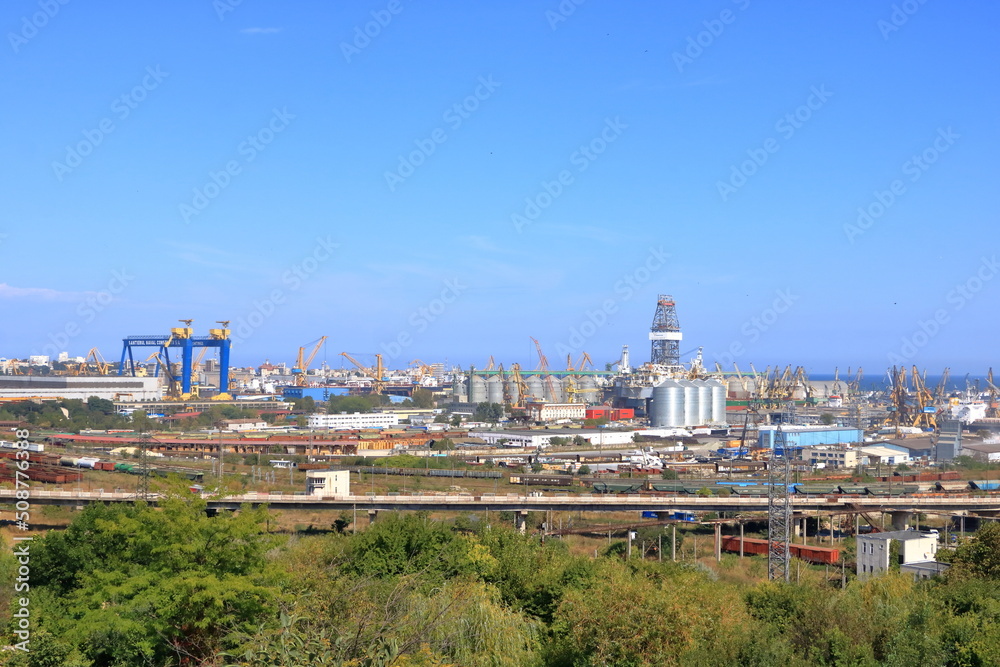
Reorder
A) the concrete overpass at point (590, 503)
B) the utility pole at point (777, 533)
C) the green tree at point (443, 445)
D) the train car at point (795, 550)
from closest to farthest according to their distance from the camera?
1. the utility pole at point (777, 533)
2. the train car at point (795, 550)
3. the concrete overpass at point (590, 503)
4. the green tree at point (443, 445)

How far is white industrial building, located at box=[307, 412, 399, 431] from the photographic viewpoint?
44312mm

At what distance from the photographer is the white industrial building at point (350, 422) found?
145 ft

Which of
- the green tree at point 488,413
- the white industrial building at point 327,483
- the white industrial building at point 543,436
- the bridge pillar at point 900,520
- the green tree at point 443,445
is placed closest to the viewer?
the bridge pillar at point 900,520

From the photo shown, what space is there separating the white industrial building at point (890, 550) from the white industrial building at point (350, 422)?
3071 cm

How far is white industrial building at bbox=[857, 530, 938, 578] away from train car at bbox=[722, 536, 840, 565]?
4.06 feet

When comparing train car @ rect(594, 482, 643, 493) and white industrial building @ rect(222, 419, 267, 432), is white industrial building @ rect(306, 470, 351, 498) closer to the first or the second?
train car @ rect(594, 482, 643, 493)

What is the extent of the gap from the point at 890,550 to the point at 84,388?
4898 cm

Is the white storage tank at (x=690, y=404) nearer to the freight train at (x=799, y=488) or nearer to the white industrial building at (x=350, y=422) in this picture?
the white industrial building at (x=350, y=422)

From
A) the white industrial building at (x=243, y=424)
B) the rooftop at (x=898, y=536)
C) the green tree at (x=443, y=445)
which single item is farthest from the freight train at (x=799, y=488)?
the white industrial building at (x=243, y=424)

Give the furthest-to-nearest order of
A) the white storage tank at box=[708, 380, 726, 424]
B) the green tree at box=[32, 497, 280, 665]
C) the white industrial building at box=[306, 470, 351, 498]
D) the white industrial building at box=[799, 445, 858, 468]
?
the white storage tank at box=[708, 380, 726, 424], the white industrial building at box=[799, 445, 858, 468], the white industrial building at box=[306, 470, 351, 498], the green tree at box=[32, 497, 280, 665]

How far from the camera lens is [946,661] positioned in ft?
24.4

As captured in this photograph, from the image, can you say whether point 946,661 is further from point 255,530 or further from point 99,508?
point 99,508

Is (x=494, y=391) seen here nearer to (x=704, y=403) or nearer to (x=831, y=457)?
(x=704, y=403)

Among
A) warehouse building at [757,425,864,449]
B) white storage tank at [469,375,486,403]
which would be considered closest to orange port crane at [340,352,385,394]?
white storage tank at [469,375,486,403]
